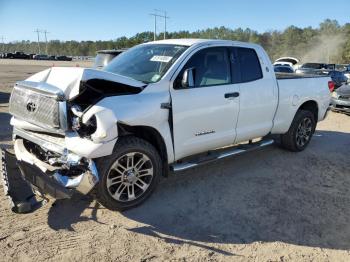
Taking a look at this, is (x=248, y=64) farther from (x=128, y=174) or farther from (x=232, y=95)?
(x=128, y=174)

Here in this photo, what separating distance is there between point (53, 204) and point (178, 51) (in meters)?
2.46

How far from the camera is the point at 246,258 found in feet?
11.6

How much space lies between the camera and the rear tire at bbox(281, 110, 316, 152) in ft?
22.3

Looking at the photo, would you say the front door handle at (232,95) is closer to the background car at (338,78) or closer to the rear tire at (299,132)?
the rear tire at (299,132)

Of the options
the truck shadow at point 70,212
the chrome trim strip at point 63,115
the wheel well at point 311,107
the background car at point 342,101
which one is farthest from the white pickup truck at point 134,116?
the background car at point 342,101

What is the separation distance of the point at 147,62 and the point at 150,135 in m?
1.08

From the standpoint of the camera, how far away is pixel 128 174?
14.0 ft

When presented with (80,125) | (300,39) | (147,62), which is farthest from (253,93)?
(300,39)

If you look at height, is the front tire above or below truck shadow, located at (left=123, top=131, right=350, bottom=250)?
above

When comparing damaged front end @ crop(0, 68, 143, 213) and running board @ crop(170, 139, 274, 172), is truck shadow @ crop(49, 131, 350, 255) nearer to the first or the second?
running board @ crop(170, 139, 274, 172)

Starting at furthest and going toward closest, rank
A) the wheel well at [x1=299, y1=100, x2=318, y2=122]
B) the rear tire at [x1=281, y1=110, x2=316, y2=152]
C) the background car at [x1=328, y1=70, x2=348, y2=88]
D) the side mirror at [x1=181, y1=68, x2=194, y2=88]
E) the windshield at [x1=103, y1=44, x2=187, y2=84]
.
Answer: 1. the background car at [x1=328, y1=70, x2=348, y2=88]
2. the wheel well at [x1=299, y1=100, x2=318, y2=122]
3. the rear tire at [x1=281, y1=110, x2=316, y2=152]
4. the windshield at [x1=103, y1=44, x2=187, y2=84]
5. the side mirror at [x1=181, y1=68, x2=194, y2=88]

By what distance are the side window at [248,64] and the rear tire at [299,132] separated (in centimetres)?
151

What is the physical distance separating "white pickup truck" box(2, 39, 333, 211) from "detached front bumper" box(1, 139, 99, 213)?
10 millimetres

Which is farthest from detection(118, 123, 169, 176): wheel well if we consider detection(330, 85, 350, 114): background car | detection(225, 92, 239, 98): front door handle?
detection(330, 85, 350, 114): background car
